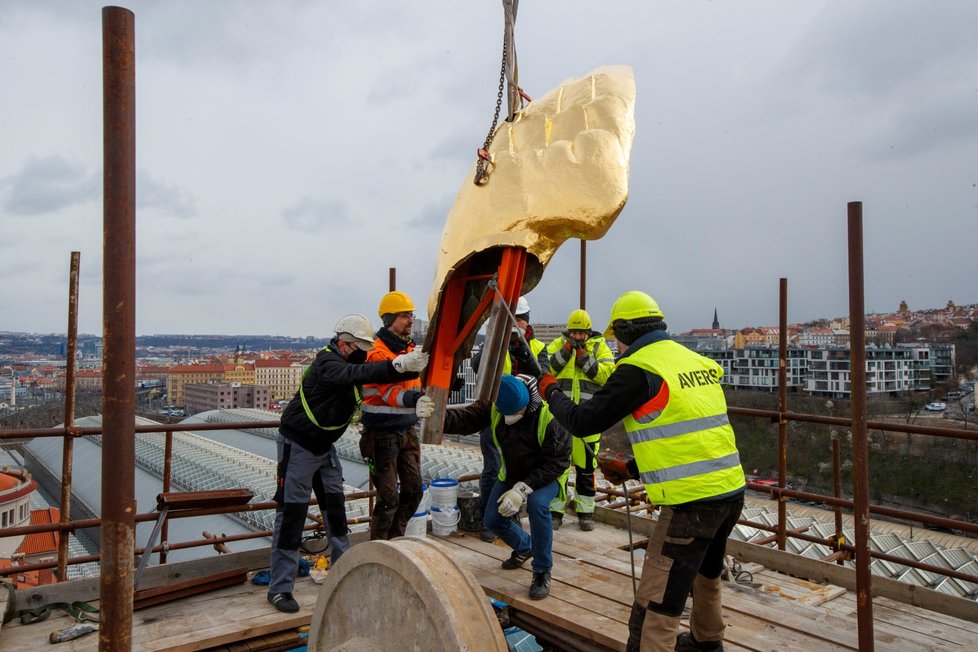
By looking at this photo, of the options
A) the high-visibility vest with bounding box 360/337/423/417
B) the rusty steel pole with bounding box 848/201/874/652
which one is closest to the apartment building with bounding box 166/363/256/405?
the high-visibility vest with bounding box 360/337/423/417

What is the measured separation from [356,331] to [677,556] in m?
2.54

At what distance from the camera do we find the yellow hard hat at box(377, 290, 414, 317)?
5.09 metres

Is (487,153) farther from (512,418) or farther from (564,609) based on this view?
(564,609)

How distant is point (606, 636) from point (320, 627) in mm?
1631

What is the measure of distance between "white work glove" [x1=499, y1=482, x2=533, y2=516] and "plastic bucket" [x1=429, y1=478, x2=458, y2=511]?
1.40 m

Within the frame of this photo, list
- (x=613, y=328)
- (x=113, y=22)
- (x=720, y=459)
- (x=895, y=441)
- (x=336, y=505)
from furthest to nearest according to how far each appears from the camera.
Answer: (x=895, y=441), (x=336, y=505), (x=613, y=328), (x=720, y=459), (x=113, y=22)

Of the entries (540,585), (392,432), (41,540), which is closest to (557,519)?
(540,585)

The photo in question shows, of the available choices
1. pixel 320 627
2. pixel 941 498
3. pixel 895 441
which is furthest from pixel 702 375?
pixel 895 441

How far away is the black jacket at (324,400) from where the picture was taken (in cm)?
432

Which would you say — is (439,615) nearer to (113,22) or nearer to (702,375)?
(702,375)

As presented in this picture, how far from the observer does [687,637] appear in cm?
370

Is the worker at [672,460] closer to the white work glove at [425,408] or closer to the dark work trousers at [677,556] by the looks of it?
the dark work trousers at [677,556]

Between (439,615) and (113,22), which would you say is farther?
(439,615)


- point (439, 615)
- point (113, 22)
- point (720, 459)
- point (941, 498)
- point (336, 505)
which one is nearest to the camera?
point (113, 22)
